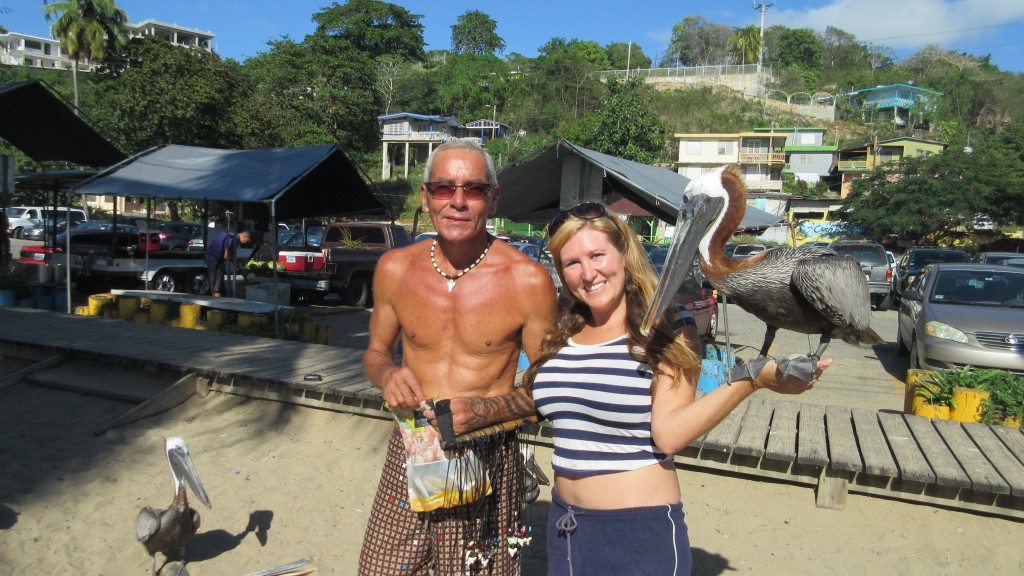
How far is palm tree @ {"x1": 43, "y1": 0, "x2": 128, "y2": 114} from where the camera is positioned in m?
29.8

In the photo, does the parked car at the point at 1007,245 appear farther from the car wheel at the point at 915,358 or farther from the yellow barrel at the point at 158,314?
the yellow barrel at the point at 158,314

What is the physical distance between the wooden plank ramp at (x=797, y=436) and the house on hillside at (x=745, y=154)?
46.4m

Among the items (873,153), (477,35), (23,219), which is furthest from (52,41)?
(873,153)

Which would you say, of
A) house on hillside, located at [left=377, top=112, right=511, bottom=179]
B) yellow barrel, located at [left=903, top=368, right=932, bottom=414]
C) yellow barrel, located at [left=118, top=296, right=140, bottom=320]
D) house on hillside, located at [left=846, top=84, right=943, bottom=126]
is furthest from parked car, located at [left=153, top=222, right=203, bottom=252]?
house on hillside, located at [left=846, top=84, right=943, bottom=126]

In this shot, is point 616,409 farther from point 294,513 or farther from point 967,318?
point 967,318

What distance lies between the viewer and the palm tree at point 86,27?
2981 cm

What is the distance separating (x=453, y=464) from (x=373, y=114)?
142 ft

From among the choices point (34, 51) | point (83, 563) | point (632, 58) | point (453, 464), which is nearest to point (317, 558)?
point (83, 563)

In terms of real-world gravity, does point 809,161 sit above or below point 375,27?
below

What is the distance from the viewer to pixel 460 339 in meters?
2.42

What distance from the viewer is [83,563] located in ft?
12.8

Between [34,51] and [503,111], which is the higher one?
[34,51]

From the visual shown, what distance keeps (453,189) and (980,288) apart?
900 centimetres

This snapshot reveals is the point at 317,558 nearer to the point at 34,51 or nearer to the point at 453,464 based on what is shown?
the point at 453,464
